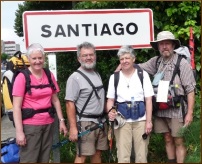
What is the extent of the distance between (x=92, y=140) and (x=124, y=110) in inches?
20.2

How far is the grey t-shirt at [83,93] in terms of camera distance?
4145 millimetres

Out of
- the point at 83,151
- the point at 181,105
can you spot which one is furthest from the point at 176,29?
the point at 83,151

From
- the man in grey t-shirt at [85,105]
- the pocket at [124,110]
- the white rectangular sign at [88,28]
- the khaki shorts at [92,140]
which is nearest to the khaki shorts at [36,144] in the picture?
the man in grey t-shirt at [85,105]

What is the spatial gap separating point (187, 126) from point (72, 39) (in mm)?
1774

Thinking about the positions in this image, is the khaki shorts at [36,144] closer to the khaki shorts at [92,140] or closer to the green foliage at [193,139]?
the khaki shorts at [92,140]

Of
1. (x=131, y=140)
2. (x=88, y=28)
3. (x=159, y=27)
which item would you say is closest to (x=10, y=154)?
(x=131, y=140)

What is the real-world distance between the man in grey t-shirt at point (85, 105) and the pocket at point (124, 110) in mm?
219

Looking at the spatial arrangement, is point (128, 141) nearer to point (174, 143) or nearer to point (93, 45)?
point (174, 143)

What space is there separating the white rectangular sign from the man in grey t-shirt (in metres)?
0.41

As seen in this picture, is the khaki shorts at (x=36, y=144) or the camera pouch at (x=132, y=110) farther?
the camera pouch at (x=132, y=110)

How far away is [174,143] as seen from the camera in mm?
4746

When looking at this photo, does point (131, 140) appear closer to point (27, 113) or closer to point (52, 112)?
point (52, 112)

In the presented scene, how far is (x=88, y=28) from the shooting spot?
184 inches

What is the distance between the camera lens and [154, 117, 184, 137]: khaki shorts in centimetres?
445
